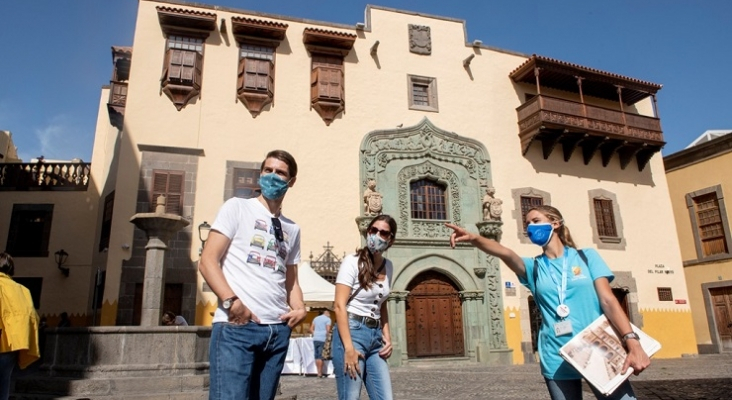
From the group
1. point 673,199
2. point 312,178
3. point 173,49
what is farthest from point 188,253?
point 673,199

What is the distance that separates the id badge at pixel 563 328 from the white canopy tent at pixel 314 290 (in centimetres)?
973

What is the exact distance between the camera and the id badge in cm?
299

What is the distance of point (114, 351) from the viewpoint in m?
6.75

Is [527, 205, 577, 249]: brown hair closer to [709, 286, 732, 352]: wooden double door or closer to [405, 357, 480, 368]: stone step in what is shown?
[405, 357, 480, 368]: stone step

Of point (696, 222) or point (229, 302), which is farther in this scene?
point (696, 222)

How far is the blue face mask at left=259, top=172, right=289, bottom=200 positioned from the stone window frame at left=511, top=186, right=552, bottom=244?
50.1ft

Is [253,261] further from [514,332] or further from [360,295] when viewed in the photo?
[514,332]

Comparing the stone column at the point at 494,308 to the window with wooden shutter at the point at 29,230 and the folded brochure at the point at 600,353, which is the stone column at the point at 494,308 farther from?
the window with wooden shutter at the point at 29,230

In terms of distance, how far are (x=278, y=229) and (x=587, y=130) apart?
1720 cm

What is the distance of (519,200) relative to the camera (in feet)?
57.9

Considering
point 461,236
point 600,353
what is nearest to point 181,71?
point 461,236

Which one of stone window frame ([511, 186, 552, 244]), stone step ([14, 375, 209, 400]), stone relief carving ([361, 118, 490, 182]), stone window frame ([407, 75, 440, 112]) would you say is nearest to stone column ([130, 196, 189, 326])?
stone step ([14, 375, 209, 400])

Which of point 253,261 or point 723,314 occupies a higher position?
point 253,261

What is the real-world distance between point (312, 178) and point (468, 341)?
22.7ft
